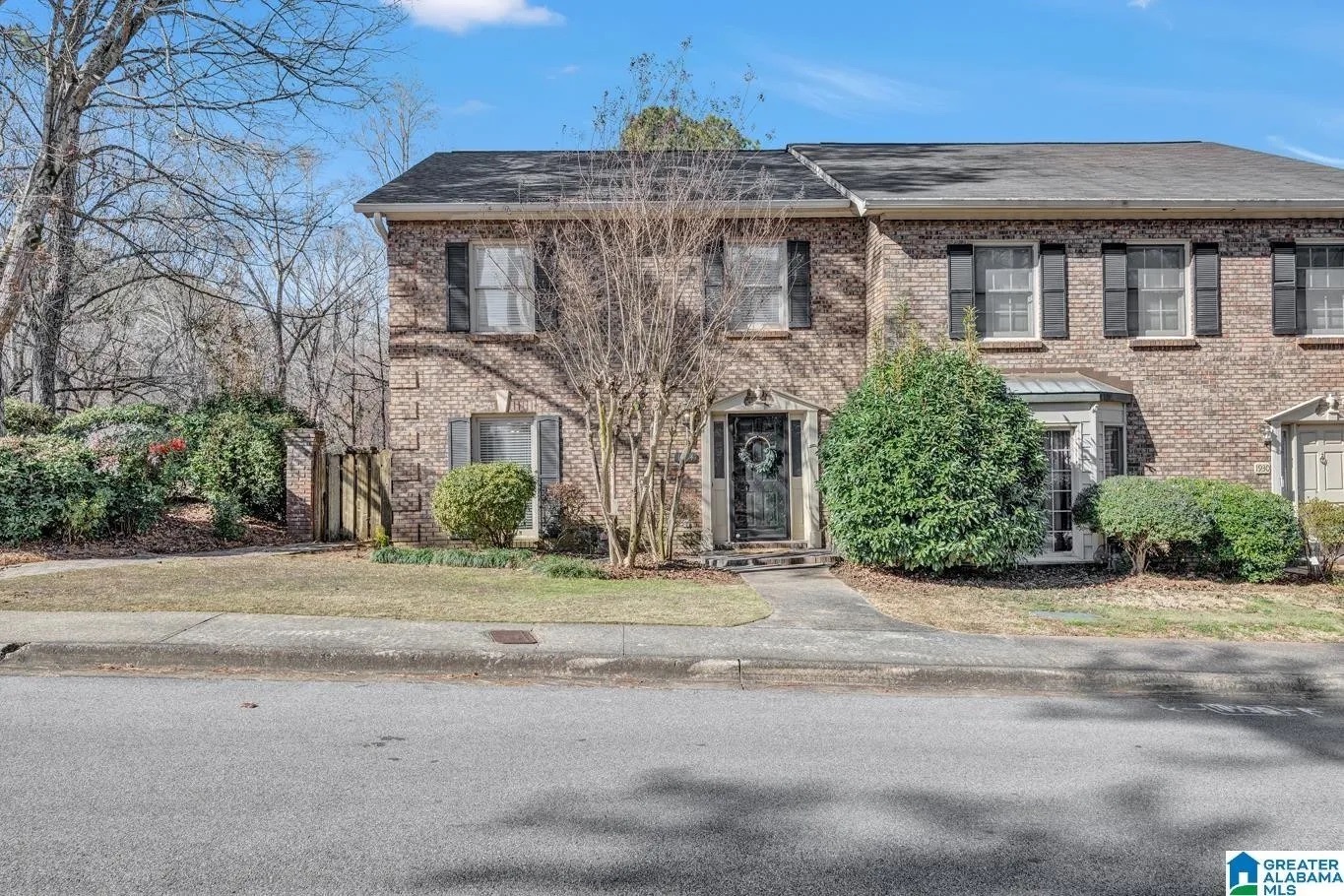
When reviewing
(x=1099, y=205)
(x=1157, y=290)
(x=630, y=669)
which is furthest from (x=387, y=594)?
(x=1157, y=290)

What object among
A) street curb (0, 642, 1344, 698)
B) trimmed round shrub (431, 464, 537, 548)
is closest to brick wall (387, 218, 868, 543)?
trimmed round shrub (431, 464, 537, 548)

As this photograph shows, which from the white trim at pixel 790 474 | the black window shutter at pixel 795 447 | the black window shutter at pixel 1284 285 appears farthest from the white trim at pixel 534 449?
the black window shutter at pixel 1284 285

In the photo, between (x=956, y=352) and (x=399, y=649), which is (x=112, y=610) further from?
(x=956, y=352)

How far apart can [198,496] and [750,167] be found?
36.6ft

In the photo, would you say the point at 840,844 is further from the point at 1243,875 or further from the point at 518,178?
the point at 518,178

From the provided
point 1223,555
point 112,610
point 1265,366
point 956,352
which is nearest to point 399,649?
point 112,610

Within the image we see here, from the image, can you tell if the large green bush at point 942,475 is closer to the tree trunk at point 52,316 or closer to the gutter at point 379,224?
the gutter at point 379,224

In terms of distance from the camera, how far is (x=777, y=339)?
15.0 metres

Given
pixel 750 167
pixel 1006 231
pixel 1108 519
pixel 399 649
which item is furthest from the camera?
pixel 750 167

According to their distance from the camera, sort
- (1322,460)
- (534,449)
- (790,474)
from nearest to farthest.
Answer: (1322,460) < (534,449) < (790,474)

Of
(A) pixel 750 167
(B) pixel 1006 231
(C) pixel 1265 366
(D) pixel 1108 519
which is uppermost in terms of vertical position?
(A) pixel 750 167

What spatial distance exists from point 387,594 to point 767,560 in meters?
5.53

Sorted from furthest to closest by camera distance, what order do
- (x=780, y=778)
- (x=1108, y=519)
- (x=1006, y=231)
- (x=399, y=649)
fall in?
1. (x=1006, y=231)
2. (x=1108, y=519)
3. (x=399, y=649)
4. (x=780, y=778)

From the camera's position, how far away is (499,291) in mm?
14938
